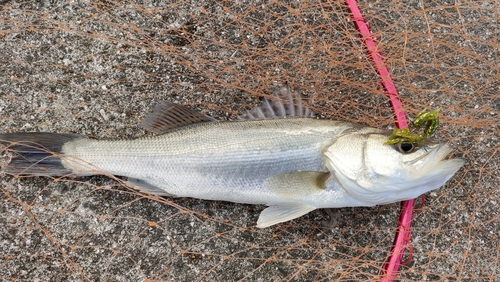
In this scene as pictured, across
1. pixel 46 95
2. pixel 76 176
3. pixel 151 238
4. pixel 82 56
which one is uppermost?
pixel 82 56

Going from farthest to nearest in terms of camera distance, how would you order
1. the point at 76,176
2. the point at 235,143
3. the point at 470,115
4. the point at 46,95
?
the point at 470,115
the point at 46,95
the point at 76,176
the point at 235,143

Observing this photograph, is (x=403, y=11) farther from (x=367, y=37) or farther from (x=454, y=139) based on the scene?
(x=454, y=139)

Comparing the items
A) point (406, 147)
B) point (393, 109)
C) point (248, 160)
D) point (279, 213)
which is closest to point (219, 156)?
point (248, 160)

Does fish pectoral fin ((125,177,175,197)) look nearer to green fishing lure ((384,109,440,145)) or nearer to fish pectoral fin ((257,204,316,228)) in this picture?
fish pectoral fin ((257,204,316,228))

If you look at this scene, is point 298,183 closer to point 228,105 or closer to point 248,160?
point 248,160

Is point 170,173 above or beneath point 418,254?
above

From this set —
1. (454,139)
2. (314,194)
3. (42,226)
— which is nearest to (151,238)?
(42,226)
